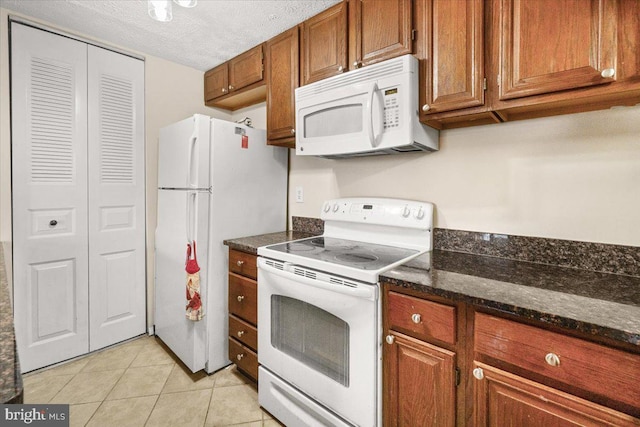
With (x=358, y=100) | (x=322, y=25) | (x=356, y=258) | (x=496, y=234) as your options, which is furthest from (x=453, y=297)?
(x=322, y=25)

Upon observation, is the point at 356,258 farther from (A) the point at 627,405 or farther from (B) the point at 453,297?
(A) the point at 627,405

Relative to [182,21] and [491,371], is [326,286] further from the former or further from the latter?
[182,21]

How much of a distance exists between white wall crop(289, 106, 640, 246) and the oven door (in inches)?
30.1

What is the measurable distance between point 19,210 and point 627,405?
2945mm

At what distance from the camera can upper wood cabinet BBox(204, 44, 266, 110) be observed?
2.28m

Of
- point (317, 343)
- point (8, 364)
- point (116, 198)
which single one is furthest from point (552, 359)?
point (116, 198)

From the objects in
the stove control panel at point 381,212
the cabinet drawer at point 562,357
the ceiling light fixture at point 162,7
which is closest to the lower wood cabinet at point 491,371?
the cabinet drawer at point 562,357

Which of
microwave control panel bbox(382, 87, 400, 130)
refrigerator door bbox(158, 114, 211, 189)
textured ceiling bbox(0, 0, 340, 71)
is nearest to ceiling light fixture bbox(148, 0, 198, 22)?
textured ceiling bbox(0, 0, 340, 71)

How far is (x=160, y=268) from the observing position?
7.77ft

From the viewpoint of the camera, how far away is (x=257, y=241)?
195 cm

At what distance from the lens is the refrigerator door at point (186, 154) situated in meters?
1.91

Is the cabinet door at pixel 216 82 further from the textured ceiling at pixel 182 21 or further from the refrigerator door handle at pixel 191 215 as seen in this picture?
the refrigerator door handle at pixel 191 215

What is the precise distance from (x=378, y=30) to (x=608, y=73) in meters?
0.97
